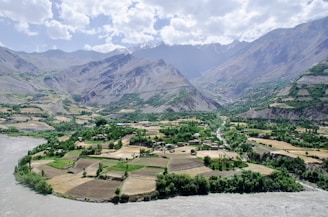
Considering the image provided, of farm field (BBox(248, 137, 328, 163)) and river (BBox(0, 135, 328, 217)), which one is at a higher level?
farm field (BBox(248, 137, 328, 163))

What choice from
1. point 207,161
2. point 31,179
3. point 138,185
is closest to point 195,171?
point 207,161

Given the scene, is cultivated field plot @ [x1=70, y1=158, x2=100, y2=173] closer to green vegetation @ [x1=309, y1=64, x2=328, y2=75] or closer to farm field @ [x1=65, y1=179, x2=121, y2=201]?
farm field @ [x1=65, y1=179, x2=121, y2=201]

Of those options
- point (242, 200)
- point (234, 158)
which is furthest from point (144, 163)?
point (242, 200)

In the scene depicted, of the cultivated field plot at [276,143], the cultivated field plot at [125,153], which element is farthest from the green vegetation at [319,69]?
the cultivated field plot at [125,153]

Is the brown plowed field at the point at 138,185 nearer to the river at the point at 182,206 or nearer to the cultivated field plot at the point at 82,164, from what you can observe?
the river at the point at 182,206

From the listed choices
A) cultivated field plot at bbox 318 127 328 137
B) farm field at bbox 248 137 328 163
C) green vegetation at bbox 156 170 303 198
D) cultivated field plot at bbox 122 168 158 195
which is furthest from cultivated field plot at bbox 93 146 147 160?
cultivated field plot at bbox 318 127 328 137

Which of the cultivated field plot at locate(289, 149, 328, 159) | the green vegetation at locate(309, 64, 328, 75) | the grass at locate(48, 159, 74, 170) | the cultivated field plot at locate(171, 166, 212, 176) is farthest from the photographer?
the green vegetation at locate(309, 64, 328, 75)
